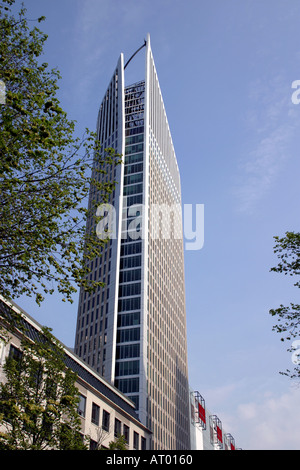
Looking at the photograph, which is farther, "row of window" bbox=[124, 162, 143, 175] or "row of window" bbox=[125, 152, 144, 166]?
"row of window" bbox=[125, 152, 144, 166]

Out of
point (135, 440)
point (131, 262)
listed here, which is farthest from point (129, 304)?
point (135, 440)

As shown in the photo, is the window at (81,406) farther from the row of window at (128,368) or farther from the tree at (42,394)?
the row of window at (128,368)

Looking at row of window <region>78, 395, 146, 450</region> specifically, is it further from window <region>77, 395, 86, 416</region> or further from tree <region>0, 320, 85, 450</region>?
tree <region>0, 320, 85, 450</region>

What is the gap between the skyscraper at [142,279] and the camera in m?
99.2

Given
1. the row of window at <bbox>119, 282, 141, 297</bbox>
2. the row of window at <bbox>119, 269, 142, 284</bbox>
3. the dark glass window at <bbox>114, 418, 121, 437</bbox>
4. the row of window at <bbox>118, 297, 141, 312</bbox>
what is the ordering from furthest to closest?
the row of window at <bbox>119, 269, 142, 284</bbox>
the row of window at <bbox>119, 282, 141, 297</bbox>
the row of window at <bbox>118, 297, 141, 312</bbox>
the dark glass window at <bbox>114, 418, 121, 437</bbox>

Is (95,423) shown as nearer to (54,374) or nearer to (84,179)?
(54,374)

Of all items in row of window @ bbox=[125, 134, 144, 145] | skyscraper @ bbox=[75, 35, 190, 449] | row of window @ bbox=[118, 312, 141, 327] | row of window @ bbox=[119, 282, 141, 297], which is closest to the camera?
skyscraper @ bbox=[75, 35, 190, 449]

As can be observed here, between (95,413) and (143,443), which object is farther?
(143,443)

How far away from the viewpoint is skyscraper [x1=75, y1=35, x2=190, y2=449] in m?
99.2

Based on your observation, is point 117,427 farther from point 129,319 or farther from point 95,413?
point 129,319

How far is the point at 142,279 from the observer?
107 meters

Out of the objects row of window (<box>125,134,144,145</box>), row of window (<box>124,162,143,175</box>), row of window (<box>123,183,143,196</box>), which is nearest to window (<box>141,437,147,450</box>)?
row of window (<box>123,183,143,196</box>)

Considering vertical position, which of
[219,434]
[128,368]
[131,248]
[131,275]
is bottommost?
[219,434]

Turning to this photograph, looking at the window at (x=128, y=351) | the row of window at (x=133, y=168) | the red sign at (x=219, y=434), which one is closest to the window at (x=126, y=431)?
the window at (x=128, y=351)
